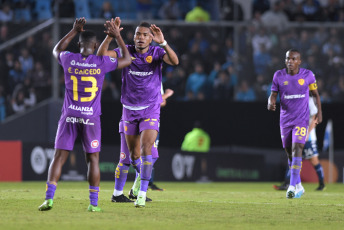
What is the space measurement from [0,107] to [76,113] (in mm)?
11416

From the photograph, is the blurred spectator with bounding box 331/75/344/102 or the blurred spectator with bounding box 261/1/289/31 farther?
the blurred spectator with bounding box 261/1/289/31

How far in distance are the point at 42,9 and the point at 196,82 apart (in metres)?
5.51

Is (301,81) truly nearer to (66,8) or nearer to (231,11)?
(231,11)

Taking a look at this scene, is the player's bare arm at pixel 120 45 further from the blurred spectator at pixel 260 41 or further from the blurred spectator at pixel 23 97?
the blurred spectator at pixel 260 41

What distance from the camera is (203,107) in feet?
69.1

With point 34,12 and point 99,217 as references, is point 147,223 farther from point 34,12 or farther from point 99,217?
point 34,12

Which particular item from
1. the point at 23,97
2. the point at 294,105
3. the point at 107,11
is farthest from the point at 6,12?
the point at 294,105

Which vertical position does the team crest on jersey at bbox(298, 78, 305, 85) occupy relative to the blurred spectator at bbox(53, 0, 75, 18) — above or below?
below

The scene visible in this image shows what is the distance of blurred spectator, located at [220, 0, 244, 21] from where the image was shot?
21125mm

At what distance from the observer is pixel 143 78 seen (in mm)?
10695

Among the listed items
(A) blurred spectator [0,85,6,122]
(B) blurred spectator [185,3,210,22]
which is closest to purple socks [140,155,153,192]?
(A) blurred spectator [0,85,6,122]

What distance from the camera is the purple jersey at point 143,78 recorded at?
10.7m

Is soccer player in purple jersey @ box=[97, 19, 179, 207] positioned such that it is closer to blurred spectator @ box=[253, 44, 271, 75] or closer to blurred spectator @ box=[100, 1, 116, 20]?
blurred spectator @ box=[253, 44, 271, 75]

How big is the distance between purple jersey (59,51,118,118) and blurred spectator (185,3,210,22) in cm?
1320
